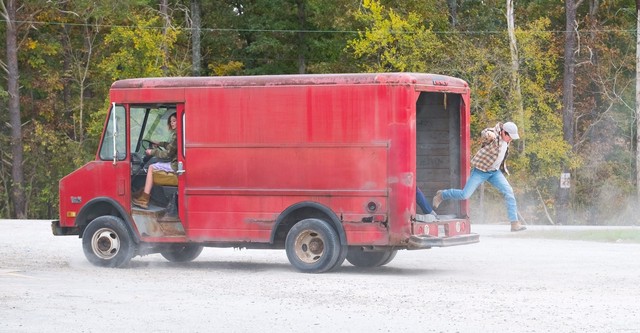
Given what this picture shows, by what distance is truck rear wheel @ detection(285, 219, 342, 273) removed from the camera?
16.5m

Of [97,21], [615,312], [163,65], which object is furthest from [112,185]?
[97,21]

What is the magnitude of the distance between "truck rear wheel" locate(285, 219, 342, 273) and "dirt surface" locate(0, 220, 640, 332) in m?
0.20

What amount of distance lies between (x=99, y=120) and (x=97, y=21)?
4.45 m

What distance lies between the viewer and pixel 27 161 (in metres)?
49.9

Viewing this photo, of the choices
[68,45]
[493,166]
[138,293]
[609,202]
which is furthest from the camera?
[68,45]

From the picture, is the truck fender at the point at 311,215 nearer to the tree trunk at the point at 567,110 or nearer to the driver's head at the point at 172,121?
the driver's head at the point at 172,121

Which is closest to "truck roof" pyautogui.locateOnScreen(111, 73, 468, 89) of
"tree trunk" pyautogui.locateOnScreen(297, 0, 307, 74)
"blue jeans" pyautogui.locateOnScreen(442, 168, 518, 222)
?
"blue jeans" pyautogui.locateOnScreen(442, 168, 518, 222)

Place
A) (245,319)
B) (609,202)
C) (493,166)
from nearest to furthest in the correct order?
(245,319), (493,166), (609,202)

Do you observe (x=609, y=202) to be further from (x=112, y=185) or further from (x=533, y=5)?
(x=112, y=185)

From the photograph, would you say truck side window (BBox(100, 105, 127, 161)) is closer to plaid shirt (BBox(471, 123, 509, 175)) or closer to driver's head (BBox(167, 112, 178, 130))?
driver's head (BBox(167, 112, 178, 130))

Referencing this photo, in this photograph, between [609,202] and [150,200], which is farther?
[609,202]

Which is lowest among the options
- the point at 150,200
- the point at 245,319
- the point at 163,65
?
the point at 245,319

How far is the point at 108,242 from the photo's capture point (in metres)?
17.9

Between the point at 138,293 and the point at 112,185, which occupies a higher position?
the point at 112,185
